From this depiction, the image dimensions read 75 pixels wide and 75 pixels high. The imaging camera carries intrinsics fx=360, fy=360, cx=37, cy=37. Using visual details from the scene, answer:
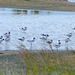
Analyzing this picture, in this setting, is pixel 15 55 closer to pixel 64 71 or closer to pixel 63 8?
pixel 64 71

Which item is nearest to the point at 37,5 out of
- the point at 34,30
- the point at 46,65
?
the point at 34,30

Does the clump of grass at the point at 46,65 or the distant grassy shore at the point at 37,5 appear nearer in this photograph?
the clump of grass at the point at 46,65

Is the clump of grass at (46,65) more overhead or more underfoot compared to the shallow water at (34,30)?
more overhead

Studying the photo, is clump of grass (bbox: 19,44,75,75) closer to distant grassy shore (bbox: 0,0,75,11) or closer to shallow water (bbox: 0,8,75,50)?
shallow water (bbox: 0,8,75,50)

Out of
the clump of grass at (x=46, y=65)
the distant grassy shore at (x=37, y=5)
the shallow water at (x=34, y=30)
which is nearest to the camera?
the clump of grass at (x=46, y=65)

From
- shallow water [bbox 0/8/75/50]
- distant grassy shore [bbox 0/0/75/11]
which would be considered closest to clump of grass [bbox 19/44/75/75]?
shallow water [bbox 0/8/75/50]

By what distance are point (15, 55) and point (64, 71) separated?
5983mm

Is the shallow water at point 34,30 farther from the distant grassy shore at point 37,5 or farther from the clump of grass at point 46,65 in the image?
the clump of grass at point 46,65

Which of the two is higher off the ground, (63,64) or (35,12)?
(63,64)

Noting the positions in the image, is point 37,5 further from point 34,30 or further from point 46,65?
point 46,65

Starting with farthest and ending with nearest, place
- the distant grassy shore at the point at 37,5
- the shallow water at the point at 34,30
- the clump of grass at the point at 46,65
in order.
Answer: the distant grassy shore at the point at 37,5 < the shallow water at the point at 34,30 < the clump of grass at the point at 46,65

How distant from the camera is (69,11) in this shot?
32969mm

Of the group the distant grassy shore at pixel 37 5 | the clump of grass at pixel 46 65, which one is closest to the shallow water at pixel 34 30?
the distant grassy shore at pixel 37 5

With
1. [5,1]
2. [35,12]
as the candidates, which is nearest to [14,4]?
[5,1]
